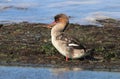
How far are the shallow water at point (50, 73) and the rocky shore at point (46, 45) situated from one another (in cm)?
68

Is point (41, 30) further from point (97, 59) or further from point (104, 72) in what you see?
point (104, 72)

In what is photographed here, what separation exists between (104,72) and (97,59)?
4.91 ft

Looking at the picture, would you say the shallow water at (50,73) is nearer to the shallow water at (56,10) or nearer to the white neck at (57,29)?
the white neck at (57,29)

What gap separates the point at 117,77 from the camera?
13.6m

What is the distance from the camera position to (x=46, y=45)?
16562 mm

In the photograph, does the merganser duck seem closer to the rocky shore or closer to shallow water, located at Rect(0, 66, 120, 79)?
the rocky shore

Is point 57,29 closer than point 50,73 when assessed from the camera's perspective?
No

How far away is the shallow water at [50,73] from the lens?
1349 cm

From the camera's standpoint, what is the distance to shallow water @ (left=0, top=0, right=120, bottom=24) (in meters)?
23.7

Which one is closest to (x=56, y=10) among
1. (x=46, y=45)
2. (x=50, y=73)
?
(x=46, y=45)

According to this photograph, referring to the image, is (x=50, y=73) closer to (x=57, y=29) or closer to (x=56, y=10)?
(x=57, y=29)

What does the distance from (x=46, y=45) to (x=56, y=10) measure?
31.2ft

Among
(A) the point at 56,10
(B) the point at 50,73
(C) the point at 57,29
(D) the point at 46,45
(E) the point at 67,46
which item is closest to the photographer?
(B) the point at 50,73

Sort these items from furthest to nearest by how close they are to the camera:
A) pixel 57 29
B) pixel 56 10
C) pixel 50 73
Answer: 1. pixel 56 10
2. pixel 57 29
3. pixel 50 73
